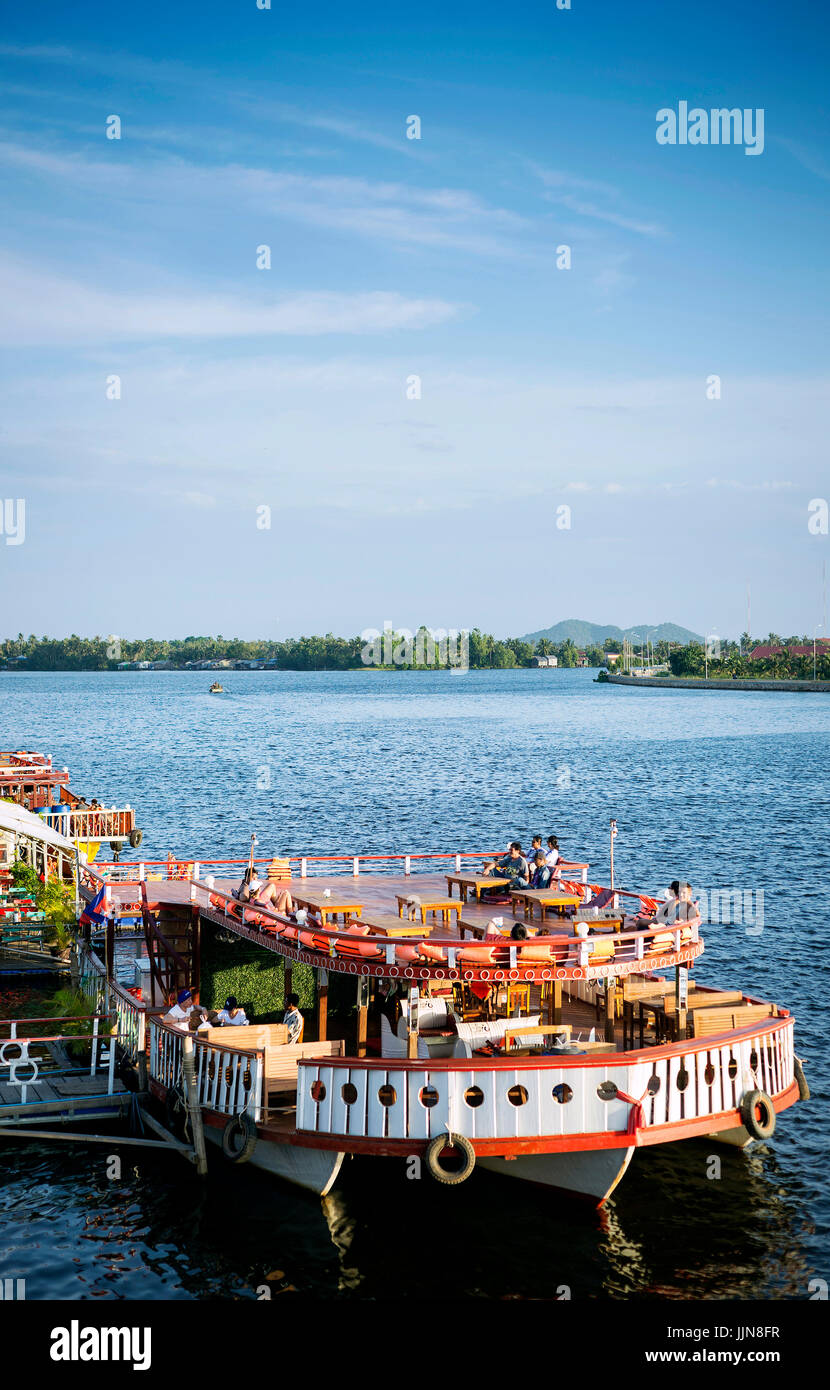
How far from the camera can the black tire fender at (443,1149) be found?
60.5ft

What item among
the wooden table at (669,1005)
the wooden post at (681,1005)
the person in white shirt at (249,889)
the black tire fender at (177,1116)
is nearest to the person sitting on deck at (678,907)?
the wooden post at (681,1005)

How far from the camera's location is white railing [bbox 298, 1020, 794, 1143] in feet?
61.3

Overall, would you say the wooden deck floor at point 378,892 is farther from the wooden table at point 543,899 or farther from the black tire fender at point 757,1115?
the black tire fender at point 757,1115

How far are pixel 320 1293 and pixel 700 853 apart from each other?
154 feet

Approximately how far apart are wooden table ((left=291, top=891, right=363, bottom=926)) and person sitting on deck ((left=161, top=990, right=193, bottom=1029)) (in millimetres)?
2899

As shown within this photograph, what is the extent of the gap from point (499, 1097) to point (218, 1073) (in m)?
5.52

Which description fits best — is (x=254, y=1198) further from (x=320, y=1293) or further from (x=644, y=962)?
(x=644, y=962)

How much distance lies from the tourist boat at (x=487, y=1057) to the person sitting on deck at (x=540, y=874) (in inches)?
42.6

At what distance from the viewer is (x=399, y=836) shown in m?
69.0

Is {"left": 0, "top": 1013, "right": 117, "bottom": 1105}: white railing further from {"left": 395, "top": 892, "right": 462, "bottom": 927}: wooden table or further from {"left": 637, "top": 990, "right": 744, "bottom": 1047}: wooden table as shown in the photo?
{"left": 637, "top": 990, "right": 744, "bottom": 1047}: wooden table

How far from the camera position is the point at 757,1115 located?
65.9 ft

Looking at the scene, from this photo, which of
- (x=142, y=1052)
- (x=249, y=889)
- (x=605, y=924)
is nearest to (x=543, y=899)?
(x=605, y=924)

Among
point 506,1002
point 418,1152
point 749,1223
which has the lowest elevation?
point 749,1223
